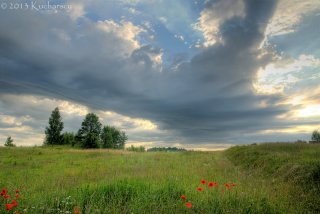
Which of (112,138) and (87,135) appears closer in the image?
(87,135)

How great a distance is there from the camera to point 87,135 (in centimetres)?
6938

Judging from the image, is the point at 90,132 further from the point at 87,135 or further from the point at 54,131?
the point at 54,131

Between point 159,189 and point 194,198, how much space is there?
125 centimetres

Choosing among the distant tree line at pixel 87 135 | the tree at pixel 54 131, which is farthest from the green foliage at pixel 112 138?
the tree at pixel 54 131

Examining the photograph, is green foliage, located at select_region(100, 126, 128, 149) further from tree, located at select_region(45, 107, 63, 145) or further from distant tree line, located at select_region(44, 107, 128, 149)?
tree, located at select_region(45, 107, 63, 145)

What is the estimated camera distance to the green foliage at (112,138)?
79.7 metres

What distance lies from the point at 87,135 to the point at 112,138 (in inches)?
673

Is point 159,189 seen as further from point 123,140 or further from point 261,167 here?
point 123,140

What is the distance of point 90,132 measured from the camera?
7025 cm

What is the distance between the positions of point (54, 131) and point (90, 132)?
1619cm

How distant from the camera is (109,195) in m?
7.73

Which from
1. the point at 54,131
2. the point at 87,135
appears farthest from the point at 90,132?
the point at 54,131

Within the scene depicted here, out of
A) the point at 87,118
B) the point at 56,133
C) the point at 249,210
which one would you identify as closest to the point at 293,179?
the point at 249,210

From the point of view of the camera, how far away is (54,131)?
78.6 meters
